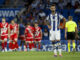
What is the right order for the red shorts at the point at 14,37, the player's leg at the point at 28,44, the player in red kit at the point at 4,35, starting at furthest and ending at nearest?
the player's leg at the point at 28,44
the red shorts at the point at 14,37
the player in red kit at the point at 4,35

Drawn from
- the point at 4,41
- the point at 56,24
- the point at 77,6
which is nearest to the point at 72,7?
the point at 77,6

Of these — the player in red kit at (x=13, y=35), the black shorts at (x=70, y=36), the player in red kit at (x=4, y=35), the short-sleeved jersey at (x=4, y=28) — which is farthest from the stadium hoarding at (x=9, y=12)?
the black shorts at (x=70, y=36)

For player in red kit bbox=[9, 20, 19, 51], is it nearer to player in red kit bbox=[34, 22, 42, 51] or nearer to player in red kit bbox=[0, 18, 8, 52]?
player in red kit bbox=[0, 18, 8, 52]

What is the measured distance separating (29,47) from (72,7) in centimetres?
454

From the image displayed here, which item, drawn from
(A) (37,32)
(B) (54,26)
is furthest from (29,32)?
(B) (54,26)

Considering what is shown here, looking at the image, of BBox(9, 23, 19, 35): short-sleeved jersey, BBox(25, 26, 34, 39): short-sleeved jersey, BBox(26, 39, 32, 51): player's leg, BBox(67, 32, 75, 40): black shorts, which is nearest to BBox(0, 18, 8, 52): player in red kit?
BBox(9, 23, 19, 35): short-sleeved jersey

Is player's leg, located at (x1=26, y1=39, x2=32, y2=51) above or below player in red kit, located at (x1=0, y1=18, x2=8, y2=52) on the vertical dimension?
below

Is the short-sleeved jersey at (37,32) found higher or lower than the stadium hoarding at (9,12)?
lower

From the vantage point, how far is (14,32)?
78.1 ft

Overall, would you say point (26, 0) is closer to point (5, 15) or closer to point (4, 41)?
point (5, 15)

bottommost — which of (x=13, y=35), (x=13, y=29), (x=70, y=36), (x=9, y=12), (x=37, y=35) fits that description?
(x=37, y=35)

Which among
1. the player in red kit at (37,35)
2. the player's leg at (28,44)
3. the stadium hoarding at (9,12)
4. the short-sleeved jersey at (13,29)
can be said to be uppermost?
the stadium hoarding at (9,12)

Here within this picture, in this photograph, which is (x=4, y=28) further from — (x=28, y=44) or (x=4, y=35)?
(x=28, y=44)

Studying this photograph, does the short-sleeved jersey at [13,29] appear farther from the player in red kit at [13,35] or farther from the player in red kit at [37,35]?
the player in red kit at [37,35]
